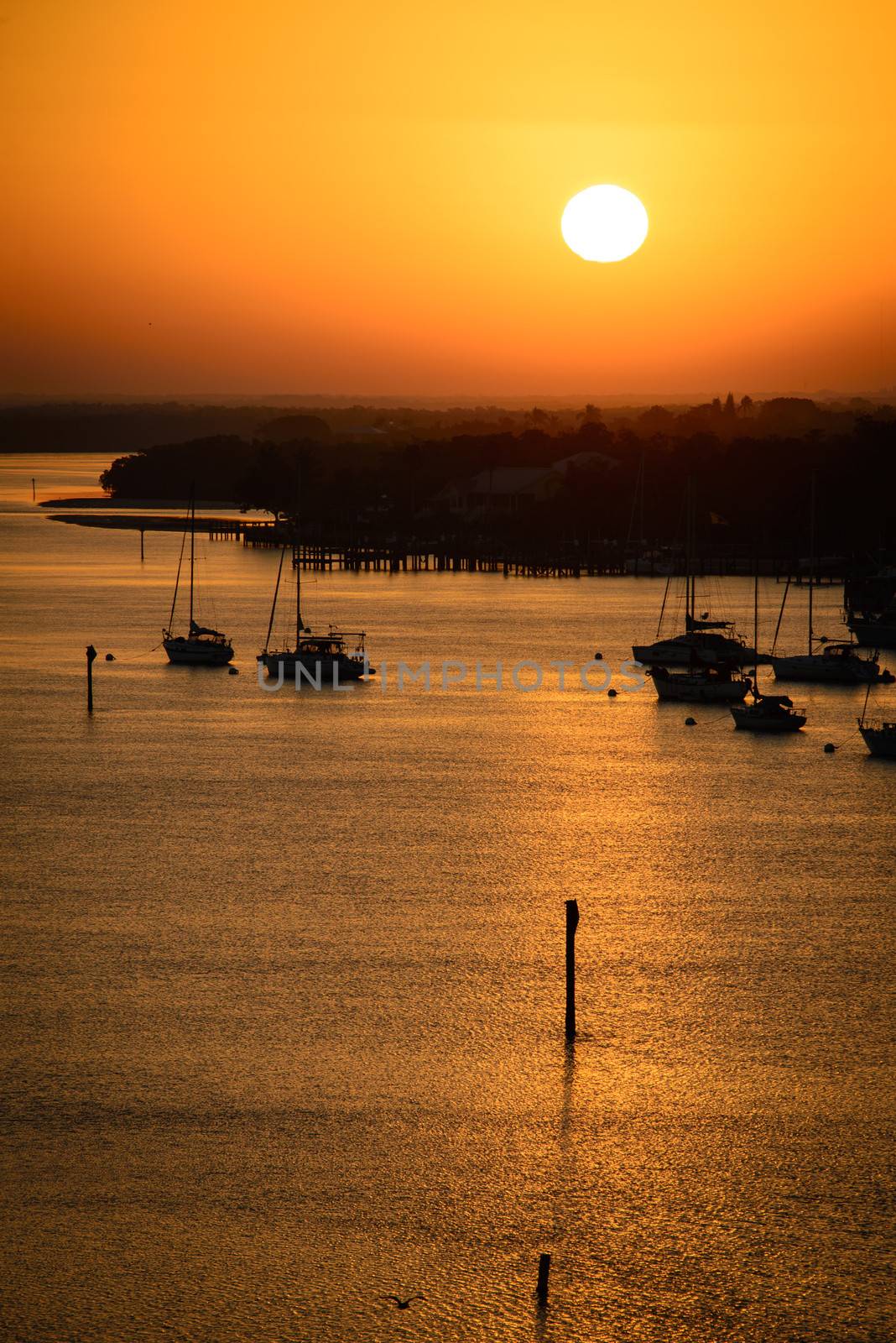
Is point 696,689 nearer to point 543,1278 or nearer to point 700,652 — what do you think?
point 700,652

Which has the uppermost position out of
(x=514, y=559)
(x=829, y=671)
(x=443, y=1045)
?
(x=829, y=671)

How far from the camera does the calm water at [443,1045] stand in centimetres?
1767

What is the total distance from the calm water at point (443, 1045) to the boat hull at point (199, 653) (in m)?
25.2

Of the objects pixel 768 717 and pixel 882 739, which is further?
pixel 768 717

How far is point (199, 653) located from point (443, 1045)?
55.7 meters

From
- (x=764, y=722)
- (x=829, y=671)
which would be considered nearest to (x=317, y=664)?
(x=764, y=722)

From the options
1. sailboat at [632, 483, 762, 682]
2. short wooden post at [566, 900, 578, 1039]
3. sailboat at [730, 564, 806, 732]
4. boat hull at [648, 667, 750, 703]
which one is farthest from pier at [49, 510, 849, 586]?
short wooden post at [566, 900, 578, 1039]

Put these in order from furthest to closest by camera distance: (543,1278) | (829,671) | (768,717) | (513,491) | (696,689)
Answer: (513,491), (829,671), (696,689), (768,717), (543,1278)

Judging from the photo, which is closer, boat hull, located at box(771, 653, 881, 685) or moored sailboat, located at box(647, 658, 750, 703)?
moored sailboat, located at box(647, 658, 750, 703)

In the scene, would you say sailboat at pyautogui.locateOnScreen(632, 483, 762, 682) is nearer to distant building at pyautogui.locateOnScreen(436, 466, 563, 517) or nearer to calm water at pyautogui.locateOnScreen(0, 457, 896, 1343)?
calm water at pyautogui.locateOnScreen(0, 457, 896, 1343)

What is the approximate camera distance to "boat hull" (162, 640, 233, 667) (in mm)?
78375

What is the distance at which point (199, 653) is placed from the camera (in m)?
78.6

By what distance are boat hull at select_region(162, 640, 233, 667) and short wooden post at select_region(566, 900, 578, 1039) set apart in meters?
54.7

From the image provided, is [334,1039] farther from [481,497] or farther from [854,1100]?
[481,497]
